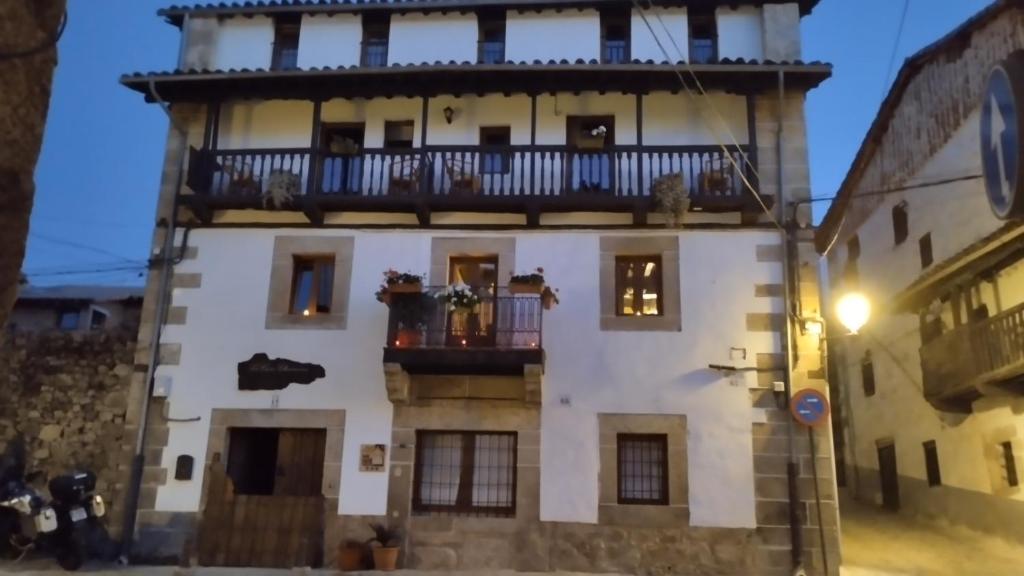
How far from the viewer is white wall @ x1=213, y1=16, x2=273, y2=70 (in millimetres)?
13594

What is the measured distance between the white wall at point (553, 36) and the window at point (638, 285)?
346 centimetres

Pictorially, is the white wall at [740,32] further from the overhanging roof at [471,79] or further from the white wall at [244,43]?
the white wall at [244,43]

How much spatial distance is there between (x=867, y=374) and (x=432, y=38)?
12.8 meters

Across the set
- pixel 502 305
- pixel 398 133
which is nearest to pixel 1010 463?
pixel 502 305

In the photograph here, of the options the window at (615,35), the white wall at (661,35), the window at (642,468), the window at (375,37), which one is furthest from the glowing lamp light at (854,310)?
the window at (375,37)

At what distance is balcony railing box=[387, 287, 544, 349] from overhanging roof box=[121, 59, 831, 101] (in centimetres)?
331

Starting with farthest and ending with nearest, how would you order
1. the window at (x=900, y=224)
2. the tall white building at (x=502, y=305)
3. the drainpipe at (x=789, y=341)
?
1. the window at (x=900, y=224)
2. the tall white building at (x=502, y=305)
3. the drainpipe at (x=789, y=341)

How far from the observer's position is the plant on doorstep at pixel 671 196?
11.3 m

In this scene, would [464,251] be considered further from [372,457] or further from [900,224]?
[900,224]

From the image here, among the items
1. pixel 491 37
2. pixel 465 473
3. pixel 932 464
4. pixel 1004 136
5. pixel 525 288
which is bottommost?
pixel 465 473

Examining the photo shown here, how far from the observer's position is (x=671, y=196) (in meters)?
11.3

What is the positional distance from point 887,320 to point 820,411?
829 cm

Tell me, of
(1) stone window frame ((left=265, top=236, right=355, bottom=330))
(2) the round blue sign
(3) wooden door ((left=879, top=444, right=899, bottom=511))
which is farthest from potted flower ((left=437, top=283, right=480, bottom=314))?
(3) wooden door ((left=879, top=444, right=899, bottom=511))

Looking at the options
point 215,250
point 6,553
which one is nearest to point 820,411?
point 215,250
